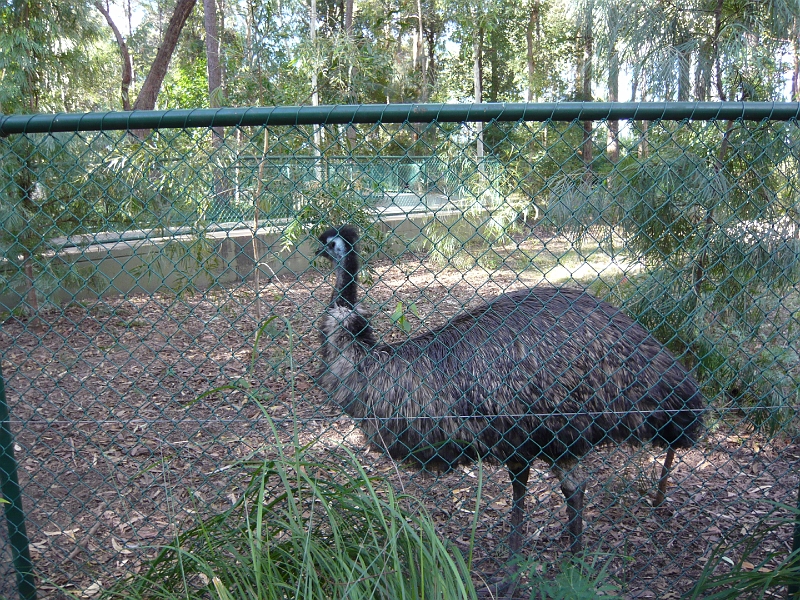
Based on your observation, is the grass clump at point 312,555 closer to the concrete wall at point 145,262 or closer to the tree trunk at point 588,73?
the tree trunk at point 588,73

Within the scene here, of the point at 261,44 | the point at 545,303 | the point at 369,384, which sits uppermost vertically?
the point at 261,44

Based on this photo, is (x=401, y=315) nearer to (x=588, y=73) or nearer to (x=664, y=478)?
(x=664, y=478)

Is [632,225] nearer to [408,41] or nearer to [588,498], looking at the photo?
[588,498]

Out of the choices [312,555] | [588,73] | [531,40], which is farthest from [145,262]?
[531,40]

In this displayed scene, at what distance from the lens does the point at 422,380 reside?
9.48ft

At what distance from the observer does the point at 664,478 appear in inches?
131

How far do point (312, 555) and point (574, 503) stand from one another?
1.59 meters

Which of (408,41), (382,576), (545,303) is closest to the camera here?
(382,576)

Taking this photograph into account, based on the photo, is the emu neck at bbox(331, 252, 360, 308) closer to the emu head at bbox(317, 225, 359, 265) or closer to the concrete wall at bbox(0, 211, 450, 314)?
the emu head at bbox(317, 225, 359, 265)

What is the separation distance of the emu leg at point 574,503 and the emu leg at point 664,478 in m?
0.41

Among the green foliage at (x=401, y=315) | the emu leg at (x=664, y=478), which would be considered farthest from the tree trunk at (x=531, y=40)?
the emu leg at (x=664, y=478)

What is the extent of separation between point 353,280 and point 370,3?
22.5 meters

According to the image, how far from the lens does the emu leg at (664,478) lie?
3.26 m

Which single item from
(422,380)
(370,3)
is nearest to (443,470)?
(422,380)
